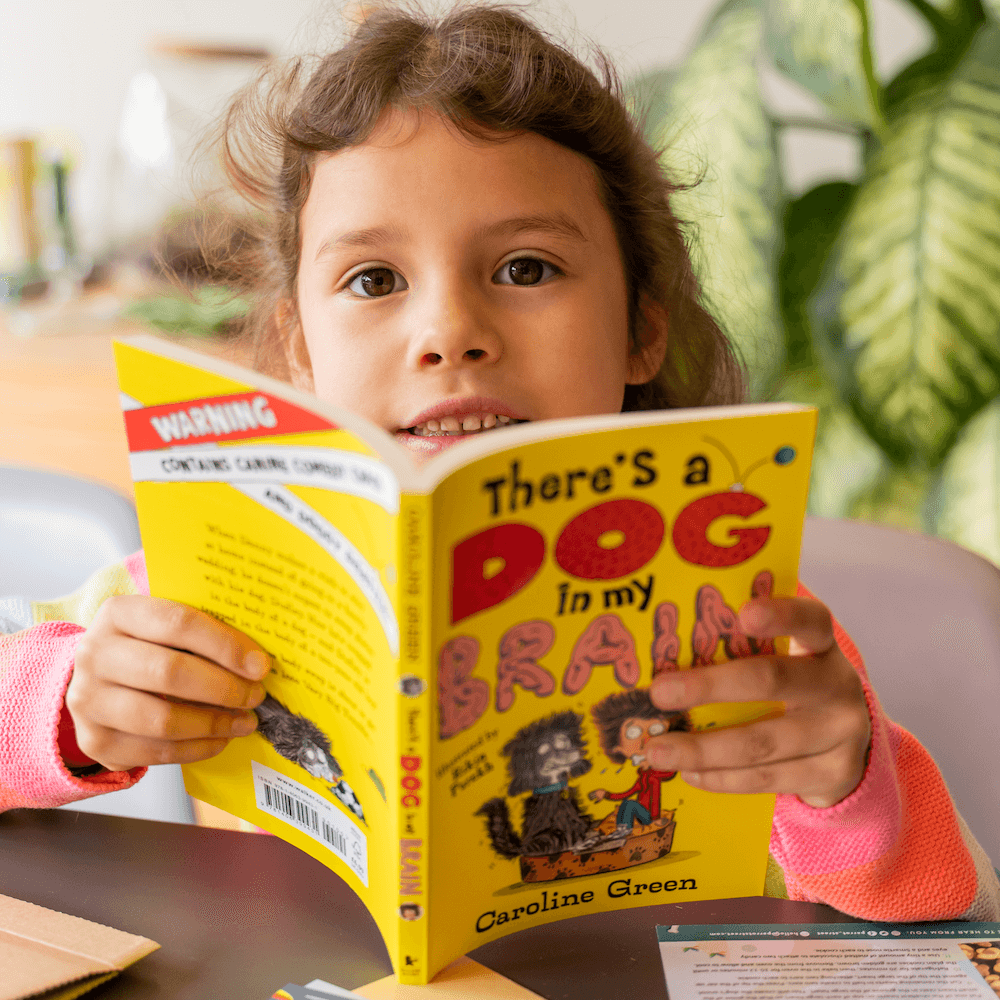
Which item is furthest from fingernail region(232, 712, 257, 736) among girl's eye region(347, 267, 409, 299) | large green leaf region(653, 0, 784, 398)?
large green leaf region(653, 0, 784, 398)

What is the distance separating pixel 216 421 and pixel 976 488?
50.3 inches

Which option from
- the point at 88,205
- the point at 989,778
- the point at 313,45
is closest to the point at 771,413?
the point at 989,778

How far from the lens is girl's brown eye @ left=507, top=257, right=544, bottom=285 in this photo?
84 centimetres

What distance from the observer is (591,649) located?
0.51 metres

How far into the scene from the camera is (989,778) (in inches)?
35.1

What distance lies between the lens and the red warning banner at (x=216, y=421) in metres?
0.48

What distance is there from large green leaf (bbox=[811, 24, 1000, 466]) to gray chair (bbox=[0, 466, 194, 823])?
1.06 meters

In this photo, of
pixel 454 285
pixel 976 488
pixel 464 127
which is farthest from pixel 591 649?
pixel 976 488

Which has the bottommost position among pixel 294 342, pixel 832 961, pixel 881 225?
pixel 832 961

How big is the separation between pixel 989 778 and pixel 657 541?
22.5 inches

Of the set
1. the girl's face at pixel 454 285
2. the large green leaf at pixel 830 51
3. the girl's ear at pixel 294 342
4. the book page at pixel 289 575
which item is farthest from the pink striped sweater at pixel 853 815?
the large green leaf at pixel 830 51

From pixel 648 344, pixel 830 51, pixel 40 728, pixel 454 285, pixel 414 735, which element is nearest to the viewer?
pixel 414 735

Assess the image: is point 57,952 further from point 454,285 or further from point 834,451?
point 834,451

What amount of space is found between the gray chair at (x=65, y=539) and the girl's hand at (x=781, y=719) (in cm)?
61
